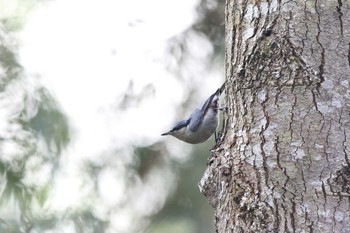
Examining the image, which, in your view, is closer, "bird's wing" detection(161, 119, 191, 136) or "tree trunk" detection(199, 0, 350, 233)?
"tree trunk" detection(199, 0, 350, 233)

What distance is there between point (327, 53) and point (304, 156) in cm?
24

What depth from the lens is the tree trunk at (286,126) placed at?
1.45 m

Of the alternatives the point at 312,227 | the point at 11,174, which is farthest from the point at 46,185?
the point at 312,227

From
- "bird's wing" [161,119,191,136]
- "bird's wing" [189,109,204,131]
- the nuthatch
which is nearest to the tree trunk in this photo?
the nuthatch

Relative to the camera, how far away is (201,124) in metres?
3.04

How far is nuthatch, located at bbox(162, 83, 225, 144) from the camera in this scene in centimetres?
298

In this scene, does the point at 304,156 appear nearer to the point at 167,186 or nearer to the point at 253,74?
the point at 253,74

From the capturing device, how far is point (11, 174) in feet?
10.1

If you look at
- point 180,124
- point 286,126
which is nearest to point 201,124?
point 180,124

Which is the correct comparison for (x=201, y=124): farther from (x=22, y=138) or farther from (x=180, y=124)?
(x=22, y=138)

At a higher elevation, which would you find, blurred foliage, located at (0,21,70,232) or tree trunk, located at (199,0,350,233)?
tree trunk, located at (199,0,350,233)

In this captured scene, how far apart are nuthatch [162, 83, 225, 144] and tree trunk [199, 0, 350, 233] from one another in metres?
1.22

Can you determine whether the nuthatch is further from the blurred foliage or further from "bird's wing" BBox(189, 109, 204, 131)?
the blurred foliage

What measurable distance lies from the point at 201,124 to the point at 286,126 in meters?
1.53
